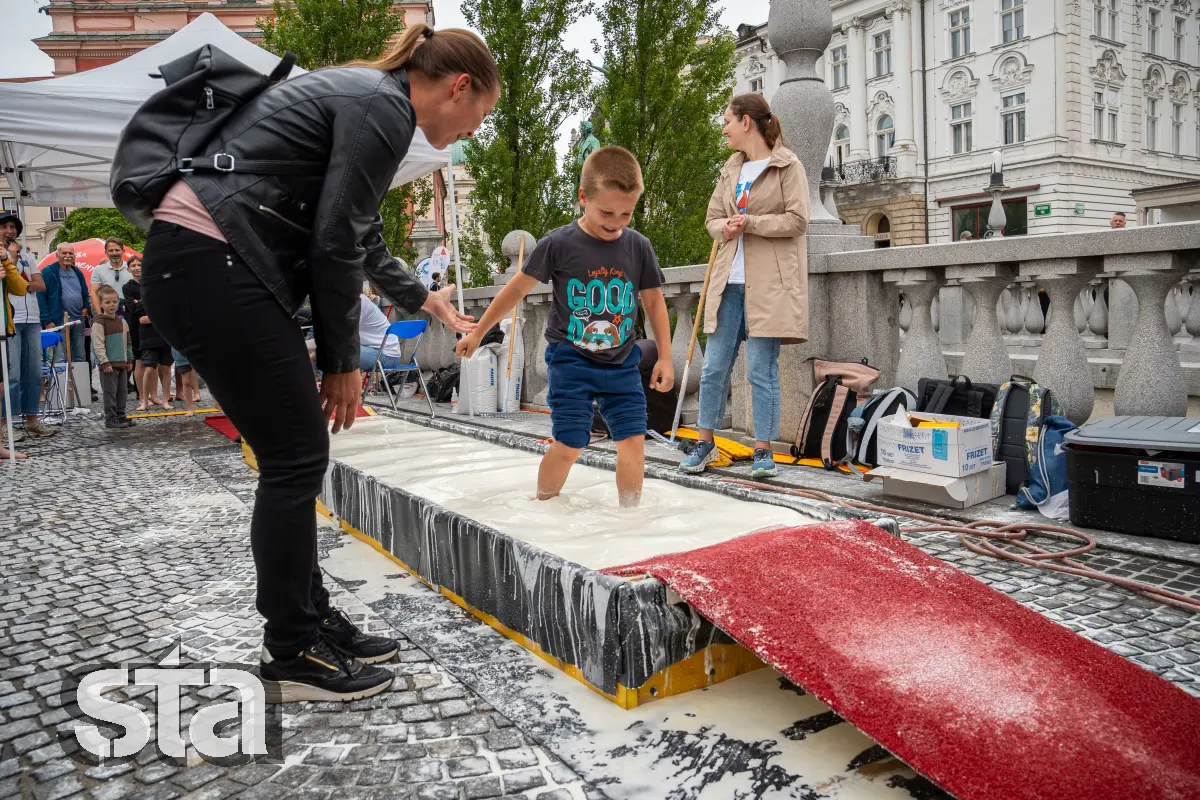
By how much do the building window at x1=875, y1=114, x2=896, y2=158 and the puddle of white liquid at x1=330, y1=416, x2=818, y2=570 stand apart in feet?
137

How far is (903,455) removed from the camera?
16.2 feet

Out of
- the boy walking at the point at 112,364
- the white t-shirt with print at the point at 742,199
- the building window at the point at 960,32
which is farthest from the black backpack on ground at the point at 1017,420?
the building window at the point at 960,32

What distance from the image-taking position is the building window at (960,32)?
3931 centimetres

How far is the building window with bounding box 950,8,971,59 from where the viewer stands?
129 ft

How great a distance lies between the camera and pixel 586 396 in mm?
3824

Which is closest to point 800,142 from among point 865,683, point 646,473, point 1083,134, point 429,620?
point 646,473

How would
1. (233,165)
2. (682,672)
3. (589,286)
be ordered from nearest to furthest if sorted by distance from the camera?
(233,165) < (682,672) < (589,286)

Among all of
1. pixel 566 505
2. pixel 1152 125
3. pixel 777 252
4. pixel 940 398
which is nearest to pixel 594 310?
pixel 566 505

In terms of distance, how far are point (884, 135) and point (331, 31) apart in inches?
1313

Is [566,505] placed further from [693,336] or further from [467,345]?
[693,336]

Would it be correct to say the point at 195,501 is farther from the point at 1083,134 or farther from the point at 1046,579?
the point at 1083,134

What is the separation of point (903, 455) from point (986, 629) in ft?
8.97

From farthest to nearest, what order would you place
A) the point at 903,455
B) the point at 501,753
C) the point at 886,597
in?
1. the point at 903,455
2. the point at 886,597
3. the point at 501,753

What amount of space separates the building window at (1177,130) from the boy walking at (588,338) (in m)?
46.1
